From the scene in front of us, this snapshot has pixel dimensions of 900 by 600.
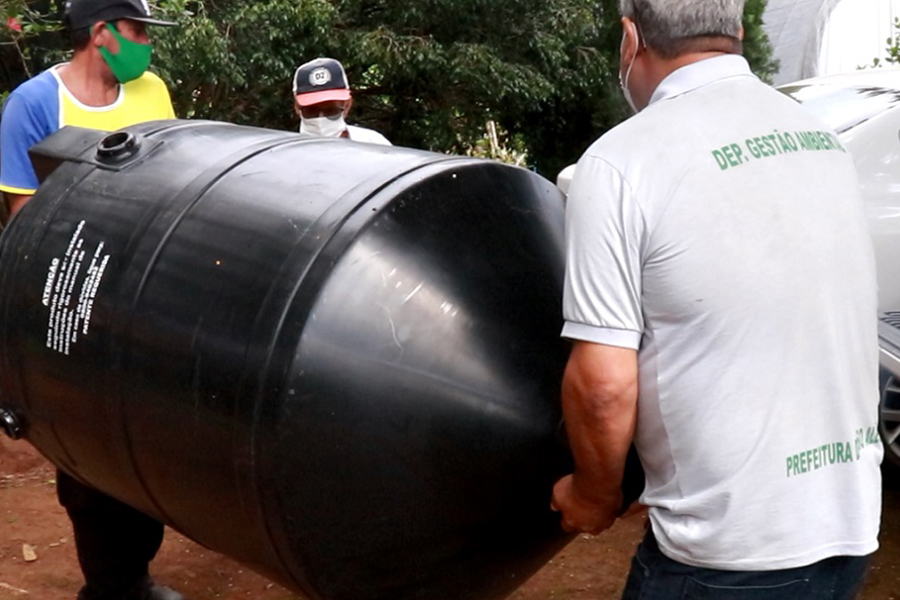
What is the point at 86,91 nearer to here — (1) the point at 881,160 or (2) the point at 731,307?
(2) the point at 731,307

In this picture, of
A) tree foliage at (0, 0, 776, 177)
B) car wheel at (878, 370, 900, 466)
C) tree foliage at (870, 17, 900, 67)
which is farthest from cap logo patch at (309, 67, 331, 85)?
tree foliage at (870, 17, 900, 67)

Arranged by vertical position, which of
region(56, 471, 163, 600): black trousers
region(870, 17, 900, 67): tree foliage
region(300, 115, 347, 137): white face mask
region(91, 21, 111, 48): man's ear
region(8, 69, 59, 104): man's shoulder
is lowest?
region(870, 17, 900, 67): tree foliage

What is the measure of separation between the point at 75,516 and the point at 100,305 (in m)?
1.29

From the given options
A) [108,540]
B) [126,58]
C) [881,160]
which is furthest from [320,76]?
[881,160]

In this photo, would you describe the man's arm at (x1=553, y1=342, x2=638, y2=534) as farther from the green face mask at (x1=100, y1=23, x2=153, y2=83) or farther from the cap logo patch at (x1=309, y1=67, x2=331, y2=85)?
the cap logo patch at (x1=309, y1=67, x2=331, y2=85)

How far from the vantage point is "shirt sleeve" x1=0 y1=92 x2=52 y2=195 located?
3.46 m

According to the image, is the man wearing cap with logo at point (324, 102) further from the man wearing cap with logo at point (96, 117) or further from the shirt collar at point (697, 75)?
the shirt collar at point (697, 75)

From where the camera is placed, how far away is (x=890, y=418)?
15.4 ft

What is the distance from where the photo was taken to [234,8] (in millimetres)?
7840

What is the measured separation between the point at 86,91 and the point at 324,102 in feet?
4.91

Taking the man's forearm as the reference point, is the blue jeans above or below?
below

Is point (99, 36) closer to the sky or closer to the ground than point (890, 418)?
closer to the sky

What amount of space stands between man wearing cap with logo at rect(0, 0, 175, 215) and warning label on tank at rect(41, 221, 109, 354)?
34.1 inches

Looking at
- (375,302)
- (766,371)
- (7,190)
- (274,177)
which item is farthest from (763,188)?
(7,190)
